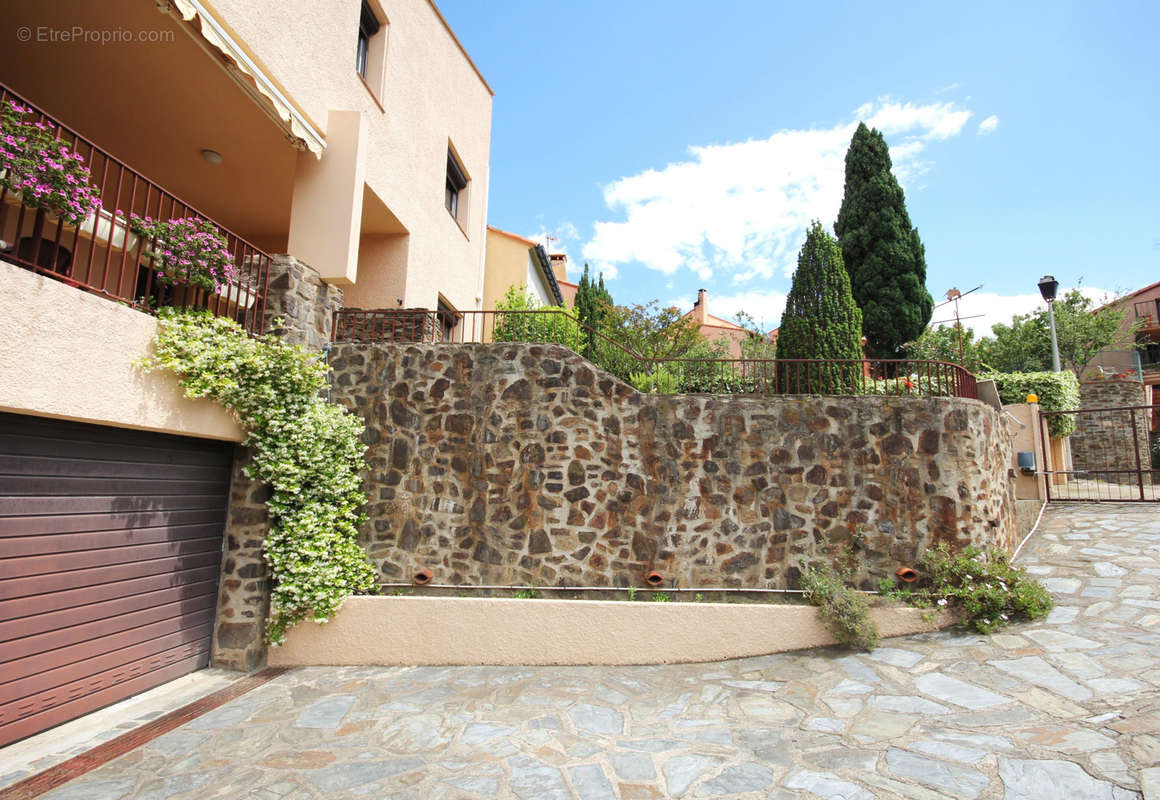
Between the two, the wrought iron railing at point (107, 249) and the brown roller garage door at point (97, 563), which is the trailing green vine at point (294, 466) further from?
the brown roller garage door at point (97, 563)

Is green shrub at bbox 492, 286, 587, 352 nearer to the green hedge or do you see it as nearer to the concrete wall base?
the concrete wall base

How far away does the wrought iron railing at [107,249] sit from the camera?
4.20m

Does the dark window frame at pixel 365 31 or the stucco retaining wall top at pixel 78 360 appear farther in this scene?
the dark window frame at pixel 365 31

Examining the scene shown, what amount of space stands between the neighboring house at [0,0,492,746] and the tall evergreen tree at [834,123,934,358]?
522 inches

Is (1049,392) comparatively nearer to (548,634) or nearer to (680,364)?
(680,364)

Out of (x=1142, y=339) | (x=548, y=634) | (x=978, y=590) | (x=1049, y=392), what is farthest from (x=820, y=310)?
(x=1142, y=339)

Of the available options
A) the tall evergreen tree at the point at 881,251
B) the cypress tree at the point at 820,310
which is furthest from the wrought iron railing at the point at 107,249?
the tall evergreen tree at the point at 881,251

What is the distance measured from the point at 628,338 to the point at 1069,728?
484 inches

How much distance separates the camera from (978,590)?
629 cm

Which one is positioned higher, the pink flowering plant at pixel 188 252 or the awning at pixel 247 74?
the awning at pixel 247 74

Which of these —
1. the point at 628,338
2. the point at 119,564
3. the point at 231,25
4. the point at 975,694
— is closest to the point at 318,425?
the point at 119,564

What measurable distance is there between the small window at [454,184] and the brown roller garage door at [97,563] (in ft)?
26.2

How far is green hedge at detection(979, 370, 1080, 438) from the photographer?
12219mm

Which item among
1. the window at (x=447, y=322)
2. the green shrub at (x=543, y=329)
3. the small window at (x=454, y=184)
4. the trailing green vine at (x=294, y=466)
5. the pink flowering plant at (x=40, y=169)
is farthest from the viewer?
the small window at (x=454, y=184)
